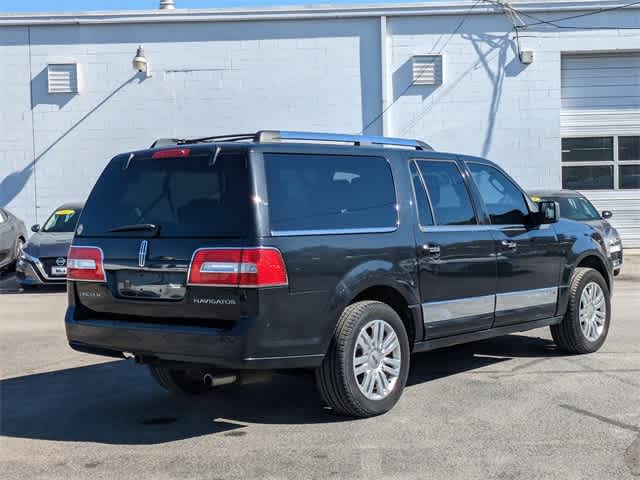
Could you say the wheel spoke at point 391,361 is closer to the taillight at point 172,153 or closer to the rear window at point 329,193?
the rear window at point 329,193

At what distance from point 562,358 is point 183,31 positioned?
13413mm

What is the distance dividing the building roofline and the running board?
487 inches

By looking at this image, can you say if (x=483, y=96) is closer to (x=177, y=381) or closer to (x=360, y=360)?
(x=177, y=381)

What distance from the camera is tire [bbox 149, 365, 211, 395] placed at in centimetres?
624

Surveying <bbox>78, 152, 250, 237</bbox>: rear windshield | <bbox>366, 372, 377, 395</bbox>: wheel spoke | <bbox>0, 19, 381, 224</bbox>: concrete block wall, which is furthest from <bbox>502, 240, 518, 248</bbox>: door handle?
<bbox>0, 19, 381, 224</bbox>: concrete block wall

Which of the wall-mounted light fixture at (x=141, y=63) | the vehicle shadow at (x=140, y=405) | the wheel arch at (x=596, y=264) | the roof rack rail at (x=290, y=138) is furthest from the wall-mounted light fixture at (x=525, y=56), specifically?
the roof rack rail at (x=290, y=138)

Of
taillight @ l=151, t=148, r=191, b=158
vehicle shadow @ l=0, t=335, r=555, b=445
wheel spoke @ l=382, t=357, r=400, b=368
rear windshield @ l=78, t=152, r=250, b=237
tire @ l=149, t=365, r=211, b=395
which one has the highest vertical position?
taillight @ l=151, t=148, r=191, b=158

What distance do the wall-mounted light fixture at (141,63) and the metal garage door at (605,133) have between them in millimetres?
9566

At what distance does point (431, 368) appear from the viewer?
7.22 meters

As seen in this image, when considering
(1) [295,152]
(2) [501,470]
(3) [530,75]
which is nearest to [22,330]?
(1) [295,152]

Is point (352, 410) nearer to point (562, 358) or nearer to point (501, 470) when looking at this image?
point (501, 470)

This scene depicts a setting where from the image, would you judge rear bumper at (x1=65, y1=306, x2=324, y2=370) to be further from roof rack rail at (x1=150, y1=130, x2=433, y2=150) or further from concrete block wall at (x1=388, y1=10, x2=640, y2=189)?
concrete block wall at (x1=388, y1=10, x2=640, y2=189)

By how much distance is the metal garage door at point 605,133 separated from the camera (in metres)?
19.0

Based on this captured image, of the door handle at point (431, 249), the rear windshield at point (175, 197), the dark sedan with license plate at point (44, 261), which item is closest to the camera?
the rear windshield at point (175, 197)
